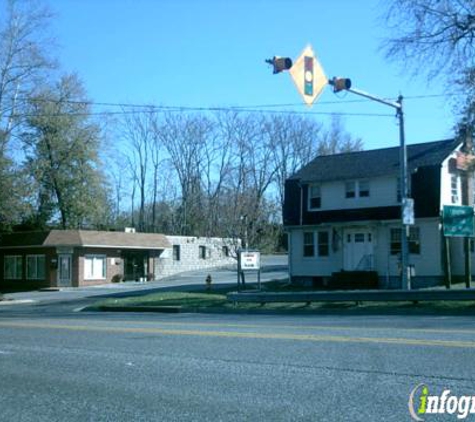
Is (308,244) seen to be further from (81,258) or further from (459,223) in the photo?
(81,258)

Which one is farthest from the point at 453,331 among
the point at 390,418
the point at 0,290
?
the point at 0,290

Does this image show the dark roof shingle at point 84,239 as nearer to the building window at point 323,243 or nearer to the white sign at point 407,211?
the building window at point 323,243

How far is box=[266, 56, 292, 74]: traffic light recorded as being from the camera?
50.6 ft

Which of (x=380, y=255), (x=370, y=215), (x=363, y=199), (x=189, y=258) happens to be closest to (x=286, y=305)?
(x=380, y=255)

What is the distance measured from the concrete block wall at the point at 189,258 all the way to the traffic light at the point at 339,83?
115ft

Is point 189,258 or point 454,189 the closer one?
point 454,189

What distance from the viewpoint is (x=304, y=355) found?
35.4 ft

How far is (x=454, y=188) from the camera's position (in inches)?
1328

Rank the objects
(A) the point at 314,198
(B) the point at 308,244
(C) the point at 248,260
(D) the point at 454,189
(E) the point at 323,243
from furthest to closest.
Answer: (A) the point at 314,198 < (B) the point at 308,244 < (E) the point at 323,243 < (D) the point at 454,189 < (C) the point at 248,260

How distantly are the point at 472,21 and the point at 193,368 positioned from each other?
19.7 m

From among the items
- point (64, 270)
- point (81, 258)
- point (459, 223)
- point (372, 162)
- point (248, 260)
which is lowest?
point (64, 270)

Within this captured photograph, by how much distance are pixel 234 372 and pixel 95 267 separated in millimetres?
41275

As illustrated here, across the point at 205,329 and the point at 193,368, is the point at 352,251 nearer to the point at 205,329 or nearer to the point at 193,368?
the point at 205,329

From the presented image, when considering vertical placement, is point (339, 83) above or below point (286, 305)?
above
